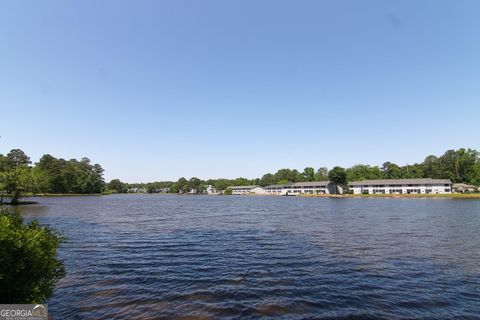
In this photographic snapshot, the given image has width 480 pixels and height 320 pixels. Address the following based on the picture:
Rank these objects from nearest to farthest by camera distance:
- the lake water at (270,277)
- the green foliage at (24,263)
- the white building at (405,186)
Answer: the green foliage at (24,263) → the lake water at (270,277) → the white building at (405,186)

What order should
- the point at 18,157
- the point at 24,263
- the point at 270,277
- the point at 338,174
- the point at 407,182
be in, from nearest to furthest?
1. the point at 24,263
2. the point at 270,277
3. the point at 407,182
4. the point at 338,174
5. the point at 18,157

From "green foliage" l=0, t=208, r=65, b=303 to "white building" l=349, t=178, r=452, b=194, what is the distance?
164 meters

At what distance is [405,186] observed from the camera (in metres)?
152

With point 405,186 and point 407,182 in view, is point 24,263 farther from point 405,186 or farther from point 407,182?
point 407,182

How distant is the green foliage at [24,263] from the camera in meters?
8.15

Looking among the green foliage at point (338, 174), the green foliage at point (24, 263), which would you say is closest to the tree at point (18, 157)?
the green foliage at point (338, 174)

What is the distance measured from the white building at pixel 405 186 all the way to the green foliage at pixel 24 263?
6468 inches

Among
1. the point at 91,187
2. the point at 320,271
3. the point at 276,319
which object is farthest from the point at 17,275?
the point at 91,187

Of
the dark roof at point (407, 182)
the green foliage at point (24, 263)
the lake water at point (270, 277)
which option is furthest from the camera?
the dark roof at point (407, 182)

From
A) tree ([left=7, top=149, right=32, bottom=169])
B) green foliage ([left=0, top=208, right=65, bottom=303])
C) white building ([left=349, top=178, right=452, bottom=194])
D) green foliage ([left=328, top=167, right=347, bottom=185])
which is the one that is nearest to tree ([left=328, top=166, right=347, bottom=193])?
green foliage ([left=328, top=167, right=347, bottom=185])

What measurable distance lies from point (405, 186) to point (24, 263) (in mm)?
170526

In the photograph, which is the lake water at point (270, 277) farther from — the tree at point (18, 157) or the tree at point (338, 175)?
the tree at point (18, 157)

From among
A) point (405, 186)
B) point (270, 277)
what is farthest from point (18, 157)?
point (405, 186)

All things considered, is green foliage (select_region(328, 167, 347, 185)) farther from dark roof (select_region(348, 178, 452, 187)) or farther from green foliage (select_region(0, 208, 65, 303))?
green foliage (select_region(0, 208, 65, 303))
